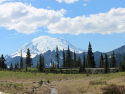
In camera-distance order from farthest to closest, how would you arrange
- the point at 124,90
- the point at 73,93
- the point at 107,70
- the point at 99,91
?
the point at 107,70 → the point at 73,93 → the point at 99,91 → the point at 124,90

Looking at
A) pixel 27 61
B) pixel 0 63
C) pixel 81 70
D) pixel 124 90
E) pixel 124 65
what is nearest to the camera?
pixel 124 90

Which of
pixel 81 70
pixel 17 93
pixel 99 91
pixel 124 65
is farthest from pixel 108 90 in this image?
pixel 81 70

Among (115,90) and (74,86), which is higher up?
(115,90)

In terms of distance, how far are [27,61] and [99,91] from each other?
314ft

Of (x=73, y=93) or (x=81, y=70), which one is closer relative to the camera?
(x=73, y=93)

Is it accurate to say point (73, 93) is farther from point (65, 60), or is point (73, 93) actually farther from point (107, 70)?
point (65, 60)

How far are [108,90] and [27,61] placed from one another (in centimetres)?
9692

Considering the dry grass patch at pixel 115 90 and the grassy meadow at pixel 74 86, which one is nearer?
the dry grass patch at pixel 115 90

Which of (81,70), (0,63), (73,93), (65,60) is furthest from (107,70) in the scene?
(0,63)

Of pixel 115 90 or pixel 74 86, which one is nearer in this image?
pixel 115 90

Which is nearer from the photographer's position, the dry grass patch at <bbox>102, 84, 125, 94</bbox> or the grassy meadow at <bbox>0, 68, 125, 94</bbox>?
the dry grass patch at <bbox>102, 84, 125, 94</bbox>

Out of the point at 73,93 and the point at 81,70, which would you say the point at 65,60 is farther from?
the point at 73,93

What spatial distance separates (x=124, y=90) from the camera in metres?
19.3

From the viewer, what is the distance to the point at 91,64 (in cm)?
9519
